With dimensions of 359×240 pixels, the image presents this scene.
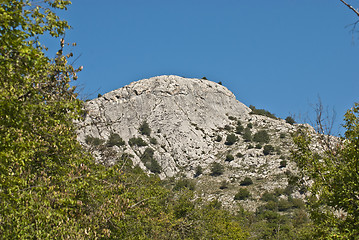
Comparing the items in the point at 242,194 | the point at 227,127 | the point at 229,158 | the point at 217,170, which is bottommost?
the point at 242,194

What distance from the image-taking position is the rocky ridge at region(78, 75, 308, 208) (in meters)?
94.1

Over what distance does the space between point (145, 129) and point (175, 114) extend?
484 inches

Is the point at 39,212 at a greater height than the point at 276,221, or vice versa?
the point at 276,221

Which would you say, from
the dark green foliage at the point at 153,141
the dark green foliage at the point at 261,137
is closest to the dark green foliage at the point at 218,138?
the dark green foliage at the point at 261,137

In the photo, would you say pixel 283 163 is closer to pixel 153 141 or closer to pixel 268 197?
pixel 268 197

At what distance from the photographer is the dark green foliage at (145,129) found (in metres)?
119

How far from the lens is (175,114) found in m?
126

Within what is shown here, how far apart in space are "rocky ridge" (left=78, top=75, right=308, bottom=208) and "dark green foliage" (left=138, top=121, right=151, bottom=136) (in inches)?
41.7

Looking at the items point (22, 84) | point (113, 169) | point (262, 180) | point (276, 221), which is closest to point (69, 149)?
point (113, 169)

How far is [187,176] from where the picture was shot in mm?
99375

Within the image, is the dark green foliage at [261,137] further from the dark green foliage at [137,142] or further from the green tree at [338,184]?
the green tree at [338,184]

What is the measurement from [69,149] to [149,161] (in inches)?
3645

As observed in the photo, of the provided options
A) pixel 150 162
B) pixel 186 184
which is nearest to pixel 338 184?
pixel 186 184

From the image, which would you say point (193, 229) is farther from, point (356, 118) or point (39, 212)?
point (39, 212)
